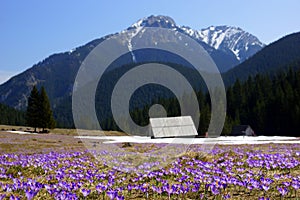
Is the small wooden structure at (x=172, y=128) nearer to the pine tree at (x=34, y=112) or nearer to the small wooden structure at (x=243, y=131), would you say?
the small wooden structure at (x=243, y=131)

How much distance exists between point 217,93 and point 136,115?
28.8 m

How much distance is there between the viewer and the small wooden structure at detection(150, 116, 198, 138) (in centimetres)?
5334

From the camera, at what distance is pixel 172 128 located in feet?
177

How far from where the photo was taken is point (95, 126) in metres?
127

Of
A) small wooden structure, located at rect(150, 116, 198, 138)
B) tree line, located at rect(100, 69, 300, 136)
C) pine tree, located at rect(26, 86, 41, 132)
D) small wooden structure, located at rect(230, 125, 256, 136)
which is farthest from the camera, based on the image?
tree line, located at rect(100, 69, 300, 136)

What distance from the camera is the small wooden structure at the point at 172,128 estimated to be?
175 ft

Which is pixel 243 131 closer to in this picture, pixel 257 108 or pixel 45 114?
pixel 257 108

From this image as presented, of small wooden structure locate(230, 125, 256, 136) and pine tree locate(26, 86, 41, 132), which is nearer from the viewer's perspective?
small wooden structure locate(230, 125, 256, 136)

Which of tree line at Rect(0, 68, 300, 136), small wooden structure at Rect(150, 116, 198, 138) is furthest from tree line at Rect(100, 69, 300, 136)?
small wooden structure at Rect(150, 116, 198, 138)

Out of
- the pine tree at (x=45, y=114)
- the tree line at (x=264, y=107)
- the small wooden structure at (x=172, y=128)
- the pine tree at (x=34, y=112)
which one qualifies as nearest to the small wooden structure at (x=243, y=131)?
the tree line at (x=264, y=107)

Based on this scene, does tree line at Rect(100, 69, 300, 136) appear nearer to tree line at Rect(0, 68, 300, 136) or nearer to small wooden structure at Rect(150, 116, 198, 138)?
tree line at Rect(0, 68, 300, 136)

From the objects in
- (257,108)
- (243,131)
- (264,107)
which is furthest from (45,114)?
(264,107)

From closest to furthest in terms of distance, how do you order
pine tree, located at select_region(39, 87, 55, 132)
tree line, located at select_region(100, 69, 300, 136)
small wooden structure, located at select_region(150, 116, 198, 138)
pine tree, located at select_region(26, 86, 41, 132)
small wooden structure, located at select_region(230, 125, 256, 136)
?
small wooden structure, located at select_region(150, 116, 198, 138), small wooden structure, located at select_region(230, 125, 256, 136), pine tree, located at select_region(26, 86, 41, 132), pine tree, located at select_region(39, 87, 55, 132), tree line, located at select_region(100, 69, 300, 136)

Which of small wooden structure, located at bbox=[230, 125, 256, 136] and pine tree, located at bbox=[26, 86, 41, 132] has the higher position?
pine tree, located at bbox=[26, 86, 41, 132]
